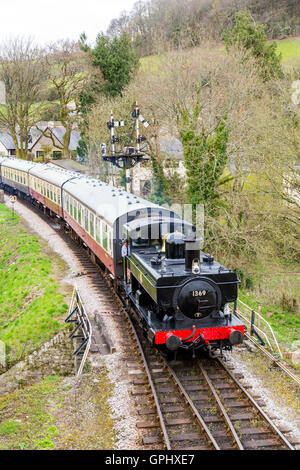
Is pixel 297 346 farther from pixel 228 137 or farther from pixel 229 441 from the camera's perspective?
pixel 228 137

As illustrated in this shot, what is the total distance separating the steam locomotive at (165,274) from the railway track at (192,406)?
1.94 feet

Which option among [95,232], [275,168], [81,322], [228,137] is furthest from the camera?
[228,137]

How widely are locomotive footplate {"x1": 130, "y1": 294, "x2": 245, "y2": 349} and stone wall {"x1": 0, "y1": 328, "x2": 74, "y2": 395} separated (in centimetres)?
329

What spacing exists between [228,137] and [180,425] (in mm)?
16442

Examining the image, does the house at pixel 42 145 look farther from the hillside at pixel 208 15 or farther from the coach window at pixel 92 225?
the coach window at pixel 92 225

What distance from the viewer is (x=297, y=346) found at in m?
→ 13.3

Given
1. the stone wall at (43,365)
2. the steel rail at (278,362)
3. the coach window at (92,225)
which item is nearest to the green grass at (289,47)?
the coach window at (92,225)

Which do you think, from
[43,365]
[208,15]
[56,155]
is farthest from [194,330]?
[208,15]

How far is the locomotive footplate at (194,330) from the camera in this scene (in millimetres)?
9305

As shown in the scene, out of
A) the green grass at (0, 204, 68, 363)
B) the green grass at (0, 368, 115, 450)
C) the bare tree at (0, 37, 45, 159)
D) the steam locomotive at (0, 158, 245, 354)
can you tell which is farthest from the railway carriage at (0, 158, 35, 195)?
the green grass at (0, 368, 115, 450)

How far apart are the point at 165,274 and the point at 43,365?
4808 millimetres

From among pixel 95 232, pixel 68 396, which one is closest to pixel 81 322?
pixel 68 396

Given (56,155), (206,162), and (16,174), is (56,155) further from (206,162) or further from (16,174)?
(206,162)

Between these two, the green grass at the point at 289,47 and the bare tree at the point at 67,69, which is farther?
the green grass at the point at 289,47
